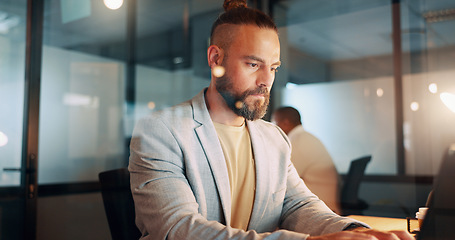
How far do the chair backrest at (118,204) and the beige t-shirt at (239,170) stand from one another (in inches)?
15.9

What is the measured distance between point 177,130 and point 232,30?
1.36 feet

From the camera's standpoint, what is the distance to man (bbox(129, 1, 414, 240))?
114 cm

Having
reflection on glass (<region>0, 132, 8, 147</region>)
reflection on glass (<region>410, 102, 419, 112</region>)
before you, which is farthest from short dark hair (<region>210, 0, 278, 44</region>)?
reflection on glass (<region>410, 102, 419, 112</region>)

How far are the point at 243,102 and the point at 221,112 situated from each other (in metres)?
0.10

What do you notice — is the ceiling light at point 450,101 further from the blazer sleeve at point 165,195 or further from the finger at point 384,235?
the blazer sleeve at point 165,195

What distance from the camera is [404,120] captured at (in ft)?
13.1

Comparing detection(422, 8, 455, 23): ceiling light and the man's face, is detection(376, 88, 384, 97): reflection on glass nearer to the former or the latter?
detection(422, 8, 455, 23): ceiling light

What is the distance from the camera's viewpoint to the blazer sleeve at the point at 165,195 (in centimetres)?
99

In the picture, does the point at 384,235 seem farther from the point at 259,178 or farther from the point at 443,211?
the point at 259,178

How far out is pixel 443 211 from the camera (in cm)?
79

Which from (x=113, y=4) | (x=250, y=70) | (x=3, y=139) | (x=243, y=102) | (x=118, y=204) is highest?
(x=113, y=4)

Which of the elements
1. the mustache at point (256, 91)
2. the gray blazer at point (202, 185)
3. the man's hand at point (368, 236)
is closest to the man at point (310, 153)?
the gray blazer at point (202, 185)

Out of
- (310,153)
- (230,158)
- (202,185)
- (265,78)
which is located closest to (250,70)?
(265,78)

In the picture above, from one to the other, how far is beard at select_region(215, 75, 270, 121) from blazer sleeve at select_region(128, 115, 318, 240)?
25 centimetres
